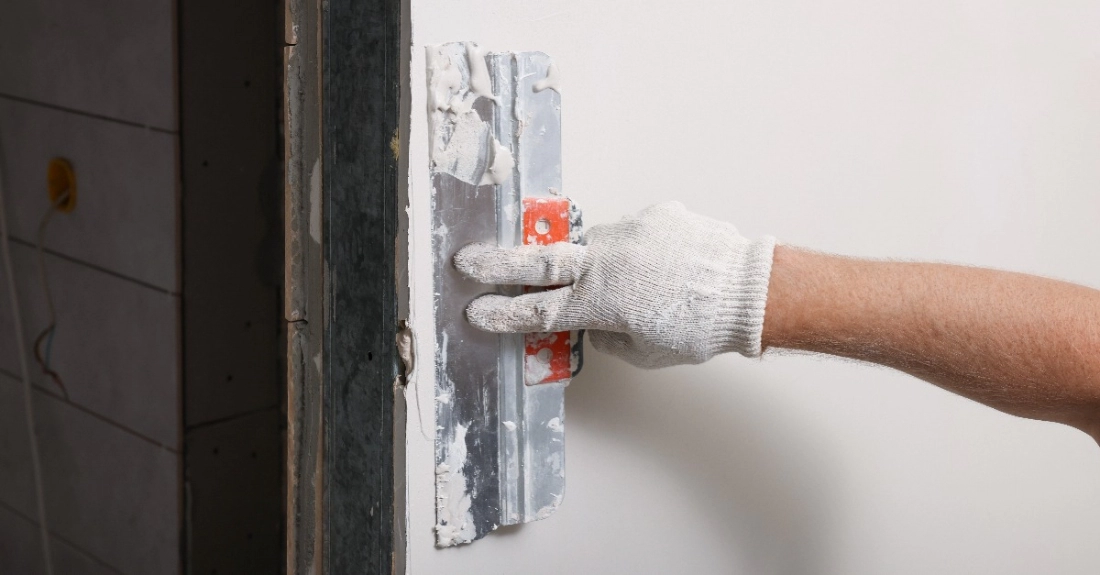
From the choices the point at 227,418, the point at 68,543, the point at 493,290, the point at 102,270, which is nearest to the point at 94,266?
the point at 102,270

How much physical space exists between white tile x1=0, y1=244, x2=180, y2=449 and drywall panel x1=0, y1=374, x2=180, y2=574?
69 mm

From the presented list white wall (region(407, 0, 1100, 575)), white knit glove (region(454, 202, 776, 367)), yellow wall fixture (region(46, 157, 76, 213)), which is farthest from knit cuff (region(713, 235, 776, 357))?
yellow wall fixture (region(46, 157, 76, 213))

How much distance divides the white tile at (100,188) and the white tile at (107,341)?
6 centimetres

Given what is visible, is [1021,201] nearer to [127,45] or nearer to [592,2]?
[592,2]

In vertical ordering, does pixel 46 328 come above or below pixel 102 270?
below

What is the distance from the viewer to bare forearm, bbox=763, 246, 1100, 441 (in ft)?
3.50

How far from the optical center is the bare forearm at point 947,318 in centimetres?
107

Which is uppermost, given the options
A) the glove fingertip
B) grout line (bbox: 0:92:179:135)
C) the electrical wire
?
grout line (bbox: 0:92:179:135)

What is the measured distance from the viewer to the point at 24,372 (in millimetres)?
2447

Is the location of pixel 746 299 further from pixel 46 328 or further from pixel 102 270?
pixel 46 328

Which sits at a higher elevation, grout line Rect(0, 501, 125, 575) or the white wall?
the white wall

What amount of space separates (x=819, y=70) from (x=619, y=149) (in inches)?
15.1

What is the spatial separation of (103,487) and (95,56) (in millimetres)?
1182

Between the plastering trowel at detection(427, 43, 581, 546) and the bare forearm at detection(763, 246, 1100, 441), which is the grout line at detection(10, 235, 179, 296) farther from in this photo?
the bare forearm at detection(763, 246, 1100, 441)
